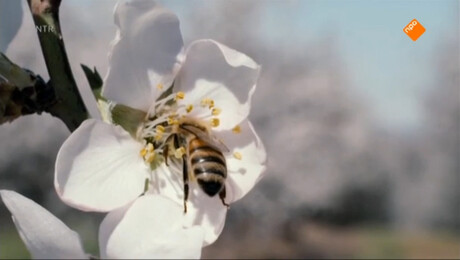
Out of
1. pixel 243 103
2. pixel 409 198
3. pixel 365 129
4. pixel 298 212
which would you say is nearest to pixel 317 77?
pixel 365 129

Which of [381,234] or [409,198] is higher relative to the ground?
[409,198]

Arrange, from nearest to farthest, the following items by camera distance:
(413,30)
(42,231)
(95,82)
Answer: (42,231), (95,82), (413,30)

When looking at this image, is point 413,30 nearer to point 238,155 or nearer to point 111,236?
point 238,155

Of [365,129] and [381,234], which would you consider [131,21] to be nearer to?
[365,129]

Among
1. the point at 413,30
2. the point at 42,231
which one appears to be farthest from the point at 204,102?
the point at 413,30

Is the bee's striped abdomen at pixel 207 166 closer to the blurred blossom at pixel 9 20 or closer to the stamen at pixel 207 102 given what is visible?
the stamen at pixel 207 102
